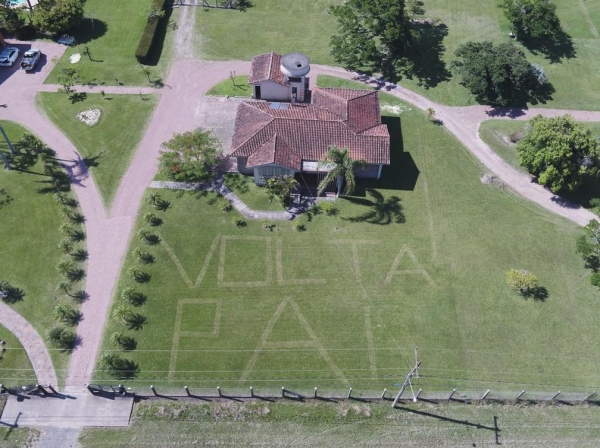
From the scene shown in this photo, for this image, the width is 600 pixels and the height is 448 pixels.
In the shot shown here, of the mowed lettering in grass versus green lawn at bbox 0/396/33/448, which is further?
the mowed lettering in grass

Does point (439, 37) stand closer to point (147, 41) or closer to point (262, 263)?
point (147, 41)

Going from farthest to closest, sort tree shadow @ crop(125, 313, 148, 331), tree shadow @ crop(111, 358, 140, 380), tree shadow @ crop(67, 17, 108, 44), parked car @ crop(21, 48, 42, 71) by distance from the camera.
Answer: tree shadow @ crop(67, 17, 108, 44), parked car @ crop(21, 48, 42, 71), tree shadow @ crop(125, 313, 148, 331), tree shadow @ crop(111, 358, 140, 380)

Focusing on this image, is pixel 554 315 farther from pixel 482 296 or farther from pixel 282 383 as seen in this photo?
pixel 282 383

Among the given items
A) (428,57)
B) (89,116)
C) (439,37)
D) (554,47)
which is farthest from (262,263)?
(554,47)

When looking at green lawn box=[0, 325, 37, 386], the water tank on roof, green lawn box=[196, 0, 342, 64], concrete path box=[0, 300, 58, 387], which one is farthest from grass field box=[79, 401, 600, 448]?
green lawn box=[196, 0, 342, 64]

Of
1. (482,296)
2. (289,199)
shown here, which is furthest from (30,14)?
(482,296)

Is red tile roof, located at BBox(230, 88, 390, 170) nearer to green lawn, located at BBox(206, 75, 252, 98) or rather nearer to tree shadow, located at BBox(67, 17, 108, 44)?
green lawn, located at BBox(206, 75, 252, 98)
